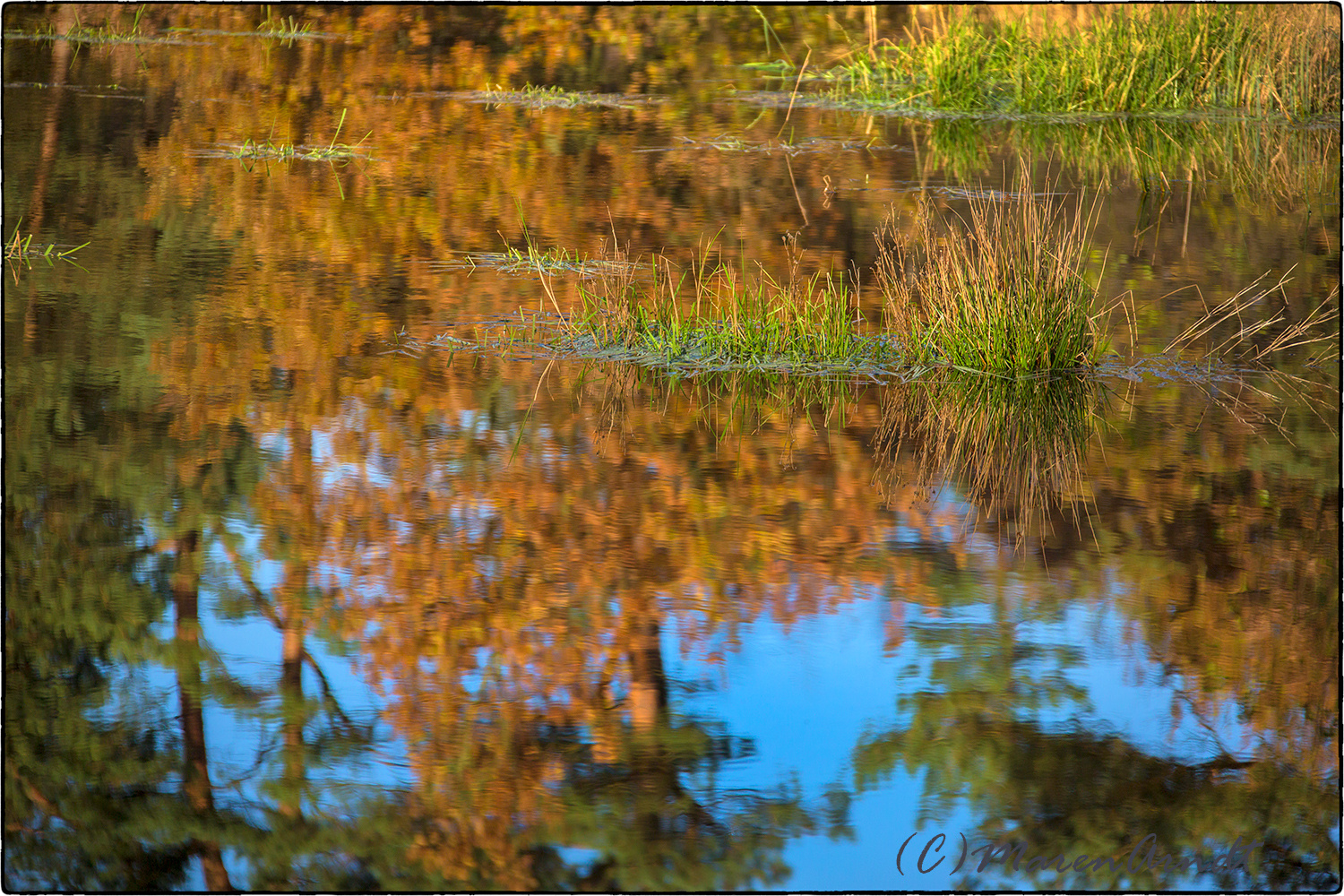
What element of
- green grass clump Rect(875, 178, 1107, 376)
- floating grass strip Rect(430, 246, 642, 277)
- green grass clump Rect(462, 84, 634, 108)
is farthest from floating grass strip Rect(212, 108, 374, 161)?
green grass clump Rect(875, 178, 1107, 376)

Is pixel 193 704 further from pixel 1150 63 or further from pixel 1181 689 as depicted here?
pixel 1150 63

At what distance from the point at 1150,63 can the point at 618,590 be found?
9.12 meters

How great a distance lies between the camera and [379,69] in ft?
49.4

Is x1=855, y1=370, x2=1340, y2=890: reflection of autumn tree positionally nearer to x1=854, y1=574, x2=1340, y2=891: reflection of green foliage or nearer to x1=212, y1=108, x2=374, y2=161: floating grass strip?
x1=854, y1=574, x2=1340, y2=891: reflection of green foliage

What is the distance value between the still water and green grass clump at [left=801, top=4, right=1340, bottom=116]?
11.9 ft

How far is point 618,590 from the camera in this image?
4148mm

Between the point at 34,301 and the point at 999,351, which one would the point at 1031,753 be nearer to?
the point at 999,351

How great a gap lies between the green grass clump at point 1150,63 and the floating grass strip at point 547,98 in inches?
85.7

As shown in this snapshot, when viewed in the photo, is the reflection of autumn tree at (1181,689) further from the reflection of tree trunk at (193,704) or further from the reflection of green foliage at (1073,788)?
the reflection of tree trunk at (193,704)

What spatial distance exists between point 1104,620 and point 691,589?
110 centimetres

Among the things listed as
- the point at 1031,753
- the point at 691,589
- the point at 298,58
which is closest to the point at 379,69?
the point at 298,58

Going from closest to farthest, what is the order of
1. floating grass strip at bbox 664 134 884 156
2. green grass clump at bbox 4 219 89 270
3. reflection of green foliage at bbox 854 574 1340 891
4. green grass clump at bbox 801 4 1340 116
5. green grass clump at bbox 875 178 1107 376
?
reflection of green foliage at bbox 854 574 1340 891, green grass clump at bbox 875 178 1107 376, green grass clump at bbox 4 219 89 270, floating grass strip at bbox 664 134 884 156, green grass clump at bbox 801 4 1340 116

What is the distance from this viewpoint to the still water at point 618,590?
319 centimetres

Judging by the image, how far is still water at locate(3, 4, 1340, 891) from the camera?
319 centimetres
